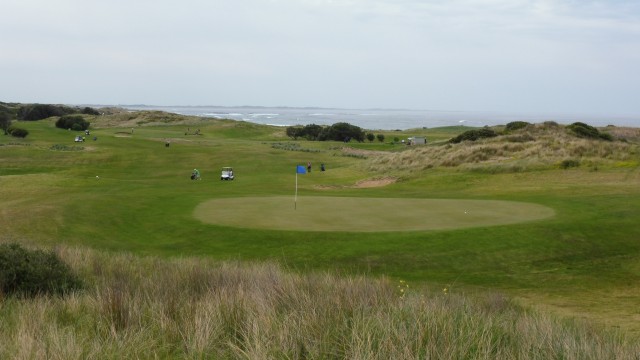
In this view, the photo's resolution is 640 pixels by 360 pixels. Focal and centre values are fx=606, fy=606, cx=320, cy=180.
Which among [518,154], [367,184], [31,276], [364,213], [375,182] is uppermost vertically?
[518,154]

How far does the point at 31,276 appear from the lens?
30.4 feet

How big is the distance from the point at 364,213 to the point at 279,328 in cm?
1421

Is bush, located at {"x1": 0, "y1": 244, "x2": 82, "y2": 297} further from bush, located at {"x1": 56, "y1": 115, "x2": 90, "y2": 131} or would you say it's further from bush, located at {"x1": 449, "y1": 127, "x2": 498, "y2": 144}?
bush, located at {"x1": 56, "y1": 115, "x2": 90, "y2": 131}

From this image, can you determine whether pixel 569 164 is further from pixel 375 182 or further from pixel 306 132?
pixel 306 132

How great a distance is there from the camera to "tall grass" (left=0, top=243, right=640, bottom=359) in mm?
5379

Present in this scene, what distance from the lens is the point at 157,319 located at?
21.9ft

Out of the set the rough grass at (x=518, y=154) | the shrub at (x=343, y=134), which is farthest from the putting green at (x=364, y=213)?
the shrub at (x=343, y=134)

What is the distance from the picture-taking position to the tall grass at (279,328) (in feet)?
17.6

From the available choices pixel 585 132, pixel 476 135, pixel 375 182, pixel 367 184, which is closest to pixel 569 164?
pixel 375 182

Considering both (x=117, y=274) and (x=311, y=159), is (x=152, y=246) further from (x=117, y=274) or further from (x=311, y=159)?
(x=311, y=159)

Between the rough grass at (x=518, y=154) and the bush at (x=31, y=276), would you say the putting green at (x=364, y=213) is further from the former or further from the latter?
the rough grass at (x=518, y=154)

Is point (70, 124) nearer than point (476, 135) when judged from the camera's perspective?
No

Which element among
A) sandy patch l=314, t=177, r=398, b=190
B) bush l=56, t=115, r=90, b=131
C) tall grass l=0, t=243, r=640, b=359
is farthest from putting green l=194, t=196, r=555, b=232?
bush l=56, t=115, r=90, b=131

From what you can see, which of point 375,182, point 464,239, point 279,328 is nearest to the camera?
point 279,328
